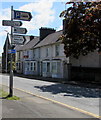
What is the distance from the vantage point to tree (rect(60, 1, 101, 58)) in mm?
18750

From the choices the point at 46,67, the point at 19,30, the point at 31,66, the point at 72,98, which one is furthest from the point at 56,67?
the point at 19,30

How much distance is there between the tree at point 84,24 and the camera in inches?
738

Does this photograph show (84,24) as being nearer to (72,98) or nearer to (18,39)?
(72,98)

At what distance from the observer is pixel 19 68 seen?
4819 centimetres

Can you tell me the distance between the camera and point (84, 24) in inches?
770

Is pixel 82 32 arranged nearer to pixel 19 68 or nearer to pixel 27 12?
pixel 27 12

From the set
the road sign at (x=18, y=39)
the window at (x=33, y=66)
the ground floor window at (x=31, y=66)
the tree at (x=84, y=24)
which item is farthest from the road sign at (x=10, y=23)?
the window at (x=33, y=66)

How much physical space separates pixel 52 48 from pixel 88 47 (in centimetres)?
1226

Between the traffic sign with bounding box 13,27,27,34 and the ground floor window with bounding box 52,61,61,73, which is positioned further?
the ground floor window with bounding box 52,61,61,73

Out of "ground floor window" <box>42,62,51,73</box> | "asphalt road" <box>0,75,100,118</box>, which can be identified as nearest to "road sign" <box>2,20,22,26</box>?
"asphalt road" <box>0,75,100,118</box>

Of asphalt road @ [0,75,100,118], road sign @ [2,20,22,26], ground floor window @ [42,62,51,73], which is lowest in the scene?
asphalt road @ [0,75,100,118]

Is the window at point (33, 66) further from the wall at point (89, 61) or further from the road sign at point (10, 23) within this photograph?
the road sign at point (10, 23)

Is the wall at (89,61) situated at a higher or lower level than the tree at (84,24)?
lower

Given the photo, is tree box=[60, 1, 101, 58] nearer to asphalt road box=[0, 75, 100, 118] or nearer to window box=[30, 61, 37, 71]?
asphalt road box=[0, 75, 100, 118]
